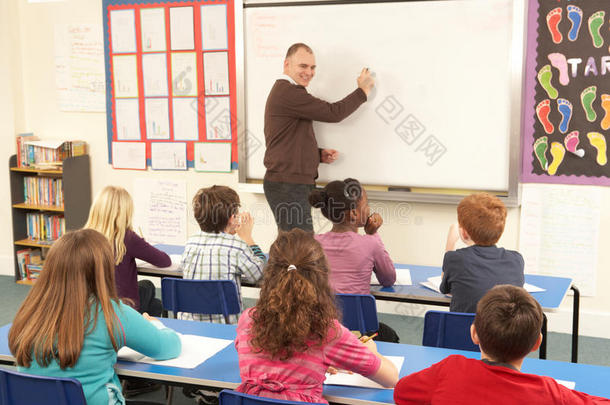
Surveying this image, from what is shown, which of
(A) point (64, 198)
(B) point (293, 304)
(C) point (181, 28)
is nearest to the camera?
(B) point (293, 304)

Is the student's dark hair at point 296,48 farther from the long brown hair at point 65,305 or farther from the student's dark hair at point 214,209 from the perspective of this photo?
the long brown hair at point 65,305

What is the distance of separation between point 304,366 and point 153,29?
3.95 metres

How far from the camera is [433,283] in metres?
3.20

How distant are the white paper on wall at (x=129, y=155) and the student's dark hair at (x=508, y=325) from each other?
419 centimetres

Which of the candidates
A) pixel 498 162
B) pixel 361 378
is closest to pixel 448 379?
pixel 361 378

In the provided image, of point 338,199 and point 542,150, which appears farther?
point 542,150

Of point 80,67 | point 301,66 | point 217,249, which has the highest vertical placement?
point 80,67

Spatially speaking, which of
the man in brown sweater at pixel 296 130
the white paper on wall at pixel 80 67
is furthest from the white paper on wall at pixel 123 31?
the man in brown sweater at pixel 296 130

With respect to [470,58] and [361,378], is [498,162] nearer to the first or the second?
[470,58]

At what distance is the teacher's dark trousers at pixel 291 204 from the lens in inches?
173

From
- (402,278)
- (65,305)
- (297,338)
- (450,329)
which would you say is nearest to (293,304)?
(297,338)

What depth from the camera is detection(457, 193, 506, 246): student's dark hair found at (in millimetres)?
2754

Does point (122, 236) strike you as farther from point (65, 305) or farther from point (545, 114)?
point (545, 114)

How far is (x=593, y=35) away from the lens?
13.1 feet
